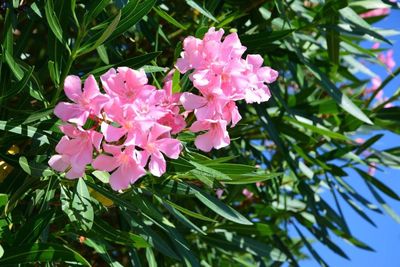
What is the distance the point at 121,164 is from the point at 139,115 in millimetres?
81

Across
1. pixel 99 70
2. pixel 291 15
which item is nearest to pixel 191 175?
pixel 99 70

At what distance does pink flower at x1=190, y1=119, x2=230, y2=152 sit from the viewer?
123 centimetres

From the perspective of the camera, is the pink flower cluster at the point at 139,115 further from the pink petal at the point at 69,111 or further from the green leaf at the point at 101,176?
the green leaf at the point at 101,176

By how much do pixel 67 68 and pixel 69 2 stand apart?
128 millimetres

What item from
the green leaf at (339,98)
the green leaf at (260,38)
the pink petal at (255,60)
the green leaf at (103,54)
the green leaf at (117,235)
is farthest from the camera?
the green leaf at (339,98)

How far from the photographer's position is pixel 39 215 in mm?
1376

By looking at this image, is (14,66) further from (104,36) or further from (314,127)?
(314,127)

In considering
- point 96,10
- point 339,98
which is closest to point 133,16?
point 96,10

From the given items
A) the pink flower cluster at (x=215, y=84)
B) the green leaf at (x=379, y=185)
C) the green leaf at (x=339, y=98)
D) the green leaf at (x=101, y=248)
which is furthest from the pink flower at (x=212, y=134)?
the green leaf at (x=379, y=185)

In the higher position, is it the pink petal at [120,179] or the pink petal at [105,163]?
the pink petal at [105,163]

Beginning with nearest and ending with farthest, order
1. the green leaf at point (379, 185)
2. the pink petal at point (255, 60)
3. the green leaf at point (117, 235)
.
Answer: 1. the pink petal at point (255, 60)
2. the green leaf at point (117, 235)
3. the green leaf at point (379, 185)

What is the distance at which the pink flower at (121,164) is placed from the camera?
3.75 feet

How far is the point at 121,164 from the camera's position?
116cm

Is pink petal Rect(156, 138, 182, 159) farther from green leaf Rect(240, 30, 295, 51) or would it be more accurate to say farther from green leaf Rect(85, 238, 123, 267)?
green leaf Rect(240, 30, 295, 51)
